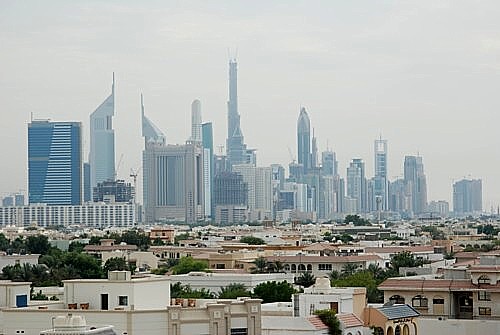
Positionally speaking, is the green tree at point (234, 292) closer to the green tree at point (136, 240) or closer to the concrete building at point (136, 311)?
the concrete building at point (136, 311)

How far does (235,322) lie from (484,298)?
1419cm

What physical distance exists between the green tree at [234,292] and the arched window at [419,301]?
7.34 metres

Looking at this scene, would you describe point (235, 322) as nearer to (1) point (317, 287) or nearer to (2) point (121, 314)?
(2) point (121, 314)

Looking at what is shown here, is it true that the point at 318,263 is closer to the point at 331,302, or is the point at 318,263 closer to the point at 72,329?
the point at 331,302

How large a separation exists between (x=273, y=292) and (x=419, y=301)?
7.00m

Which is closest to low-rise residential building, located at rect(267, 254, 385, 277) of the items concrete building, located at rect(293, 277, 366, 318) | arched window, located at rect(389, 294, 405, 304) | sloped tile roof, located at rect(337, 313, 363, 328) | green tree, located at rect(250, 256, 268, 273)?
green tree, located at rect(250, 256, 268, 273)

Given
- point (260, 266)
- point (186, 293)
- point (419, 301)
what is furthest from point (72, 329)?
point (260, 266)

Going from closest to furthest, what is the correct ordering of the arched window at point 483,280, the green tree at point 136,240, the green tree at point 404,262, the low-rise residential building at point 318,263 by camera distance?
1. the arched window at point 483,280
2. the green tree at point 404,262
3. the low-rise residential building at point 318,263
4. the green tree at point 136,240

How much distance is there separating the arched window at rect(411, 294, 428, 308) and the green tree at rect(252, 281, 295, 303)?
5.42 metres

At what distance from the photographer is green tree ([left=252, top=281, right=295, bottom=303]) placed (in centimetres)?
4928

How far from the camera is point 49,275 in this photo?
229 ft

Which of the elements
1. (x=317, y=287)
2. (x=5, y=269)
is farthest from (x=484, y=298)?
(x=5, y=269)

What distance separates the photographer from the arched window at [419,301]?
44125 millimetres

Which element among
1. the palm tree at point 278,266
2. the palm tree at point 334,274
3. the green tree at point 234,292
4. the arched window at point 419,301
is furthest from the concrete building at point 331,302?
the palm tree at point 278,266
